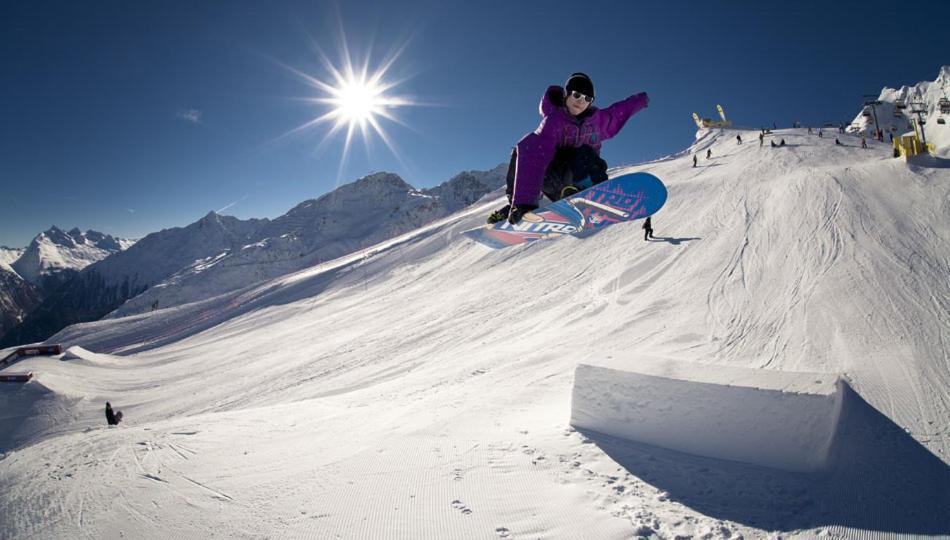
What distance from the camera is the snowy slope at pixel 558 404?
3.50 metres

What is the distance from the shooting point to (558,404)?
6191 millimetres

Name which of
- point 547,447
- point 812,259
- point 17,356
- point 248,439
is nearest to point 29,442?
point 17,356

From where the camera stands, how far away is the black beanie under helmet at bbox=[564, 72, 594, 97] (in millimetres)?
4172

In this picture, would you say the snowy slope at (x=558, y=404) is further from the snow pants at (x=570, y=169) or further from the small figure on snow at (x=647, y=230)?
the snow pants at (x=570, y=169)

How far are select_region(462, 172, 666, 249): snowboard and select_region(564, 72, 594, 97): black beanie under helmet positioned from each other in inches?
39.7

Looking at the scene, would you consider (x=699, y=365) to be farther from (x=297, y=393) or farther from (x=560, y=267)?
(x=560, y=267)

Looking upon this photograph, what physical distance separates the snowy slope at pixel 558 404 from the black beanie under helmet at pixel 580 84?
9.78ft

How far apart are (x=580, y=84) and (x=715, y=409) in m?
3.51

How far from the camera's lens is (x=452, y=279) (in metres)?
24.6

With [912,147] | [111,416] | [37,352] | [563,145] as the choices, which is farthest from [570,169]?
[37,352]

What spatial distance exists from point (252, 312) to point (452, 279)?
2172 cm

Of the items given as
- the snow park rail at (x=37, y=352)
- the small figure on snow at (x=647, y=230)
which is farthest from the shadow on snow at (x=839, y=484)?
the snow park rail at (x=37, y=352)

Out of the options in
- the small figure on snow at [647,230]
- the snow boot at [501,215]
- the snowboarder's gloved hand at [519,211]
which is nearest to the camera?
the snowboarder's gloved hand at [519,211]

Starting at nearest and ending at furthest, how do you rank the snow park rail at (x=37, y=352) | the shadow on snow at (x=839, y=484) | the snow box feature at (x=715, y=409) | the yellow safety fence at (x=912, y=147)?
the shadow on snow at (x=839, y=484) < the snow box feature at (x=715, y=409) < the yellow safety fence at (x=912, y=147) < the snow park rail at (x=37, y=352)
